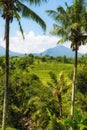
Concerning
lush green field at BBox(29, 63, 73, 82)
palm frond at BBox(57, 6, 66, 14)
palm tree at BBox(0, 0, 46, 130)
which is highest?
palm frond at BBox(57, 6, 66, 14)

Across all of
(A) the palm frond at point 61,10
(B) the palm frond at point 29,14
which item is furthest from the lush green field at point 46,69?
(B) the palm frond at point 29,14

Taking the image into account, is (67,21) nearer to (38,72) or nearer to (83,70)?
(83,70)

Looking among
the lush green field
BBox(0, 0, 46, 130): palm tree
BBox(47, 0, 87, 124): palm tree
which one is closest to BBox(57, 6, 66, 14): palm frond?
BBox(47, 0, 87, 124): palm tree

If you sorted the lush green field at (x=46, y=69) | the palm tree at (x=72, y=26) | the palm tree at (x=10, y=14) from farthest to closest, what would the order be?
the lush green field at (x=46, y=69)
the palm tree at (x=72, y=26)
the palm tree at (x=10, y=14)

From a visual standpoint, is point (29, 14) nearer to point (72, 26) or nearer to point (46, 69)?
point (72, 26)

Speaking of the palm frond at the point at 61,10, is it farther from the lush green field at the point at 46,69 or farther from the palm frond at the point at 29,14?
the lush green field at the point at 46,69

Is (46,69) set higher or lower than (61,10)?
lower

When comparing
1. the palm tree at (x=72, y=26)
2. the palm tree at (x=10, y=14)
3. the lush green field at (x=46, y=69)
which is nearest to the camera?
the palm tree at (x=10, y=14)

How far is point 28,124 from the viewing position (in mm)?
60219

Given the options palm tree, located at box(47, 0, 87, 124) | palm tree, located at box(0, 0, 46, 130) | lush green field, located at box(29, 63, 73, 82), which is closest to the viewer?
palm tree, located at box(0, 0, 46, 130)

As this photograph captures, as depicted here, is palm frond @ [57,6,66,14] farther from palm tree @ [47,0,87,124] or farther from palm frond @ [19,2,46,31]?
palm frond @ [19,2,46,31]

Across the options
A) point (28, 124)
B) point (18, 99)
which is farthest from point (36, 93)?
point (28, 124)

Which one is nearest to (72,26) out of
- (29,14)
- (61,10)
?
(61,10)

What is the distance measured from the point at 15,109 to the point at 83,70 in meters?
24.4
